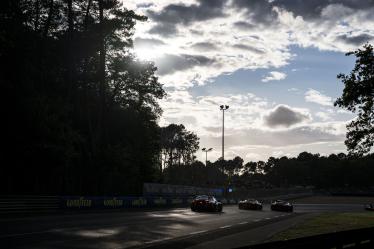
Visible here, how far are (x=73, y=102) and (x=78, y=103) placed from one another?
80cm

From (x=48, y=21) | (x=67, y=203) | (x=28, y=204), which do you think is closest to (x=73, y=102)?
(x=48, y=21)

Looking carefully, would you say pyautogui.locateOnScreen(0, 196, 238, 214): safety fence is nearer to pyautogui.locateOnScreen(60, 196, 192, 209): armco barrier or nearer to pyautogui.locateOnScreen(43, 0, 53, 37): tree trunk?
pyautogui.locateOnScreen(60, 196, 192, 209): armco barrier

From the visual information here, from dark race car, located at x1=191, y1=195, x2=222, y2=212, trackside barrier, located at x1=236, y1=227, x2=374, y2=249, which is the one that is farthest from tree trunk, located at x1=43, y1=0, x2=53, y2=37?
trackside barrier, located at x1=236, y1=227, x2=374, y2=249

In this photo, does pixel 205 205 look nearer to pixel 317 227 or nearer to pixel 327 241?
pixel 317 227

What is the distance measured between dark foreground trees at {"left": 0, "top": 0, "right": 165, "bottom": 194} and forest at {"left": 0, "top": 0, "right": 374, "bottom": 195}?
81 millimetres

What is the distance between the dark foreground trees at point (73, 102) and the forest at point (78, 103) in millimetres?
81

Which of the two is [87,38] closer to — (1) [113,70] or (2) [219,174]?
(1) [113,70]

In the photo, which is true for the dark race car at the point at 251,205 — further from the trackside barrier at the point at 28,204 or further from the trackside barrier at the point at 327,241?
the trackside barrier at the point at 327,241

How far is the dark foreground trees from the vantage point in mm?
37375

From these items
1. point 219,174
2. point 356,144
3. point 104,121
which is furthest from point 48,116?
point 219,174

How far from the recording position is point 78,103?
166ft

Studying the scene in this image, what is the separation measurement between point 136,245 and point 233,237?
5.25 metres

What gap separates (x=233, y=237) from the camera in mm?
18250

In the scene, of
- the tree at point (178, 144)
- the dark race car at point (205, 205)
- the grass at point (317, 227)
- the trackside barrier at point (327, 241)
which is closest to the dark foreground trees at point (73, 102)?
the dark race car at point (205, 205)
